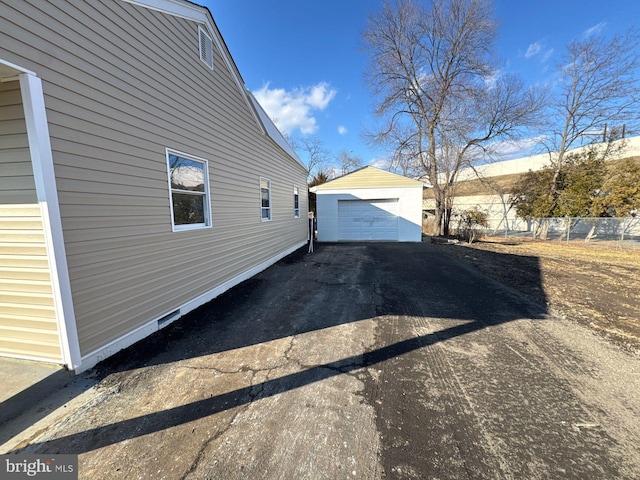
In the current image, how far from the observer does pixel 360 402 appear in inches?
84.7

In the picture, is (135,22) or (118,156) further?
(135,22)

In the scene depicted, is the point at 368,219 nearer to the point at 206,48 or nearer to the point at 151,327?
the point at 206,48

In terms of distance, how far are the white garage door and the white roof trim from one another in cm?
835

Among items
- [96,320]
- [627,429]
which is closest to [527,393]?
[627,429]

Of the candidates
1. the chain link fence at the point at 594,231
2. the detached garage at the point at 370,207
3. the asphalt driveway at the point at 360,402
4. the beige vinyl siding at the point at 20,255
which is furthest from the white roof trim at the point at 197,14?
the chain link fence at the point at 594,231

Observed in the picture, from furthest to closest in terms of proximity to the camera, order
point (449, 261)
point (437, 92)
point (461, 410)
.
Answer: point (437, 92)
point (449, 261)
point (461, 410)

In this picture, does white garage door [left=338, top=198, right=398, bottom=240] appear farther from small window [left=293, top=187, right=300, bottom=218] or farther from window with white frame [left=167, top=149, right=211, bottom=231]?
window with white frame [left=167, top=149, right=211, bottom=231]

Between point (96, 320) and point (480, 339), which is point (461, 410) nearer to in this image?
point (480, 339)

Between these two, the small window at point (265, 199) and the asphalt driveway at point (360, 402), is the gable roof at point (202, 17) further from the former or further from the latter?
the asphalt driveway at point (360, 402)

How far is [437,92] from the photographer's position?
50.3 ft

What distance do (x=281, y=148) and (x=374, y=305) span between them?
21.4ft

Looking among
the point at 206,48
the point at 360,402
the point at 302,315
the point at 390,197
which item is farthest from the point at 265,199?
the point at 390,197

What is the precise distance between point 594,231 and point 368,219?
11.6 m

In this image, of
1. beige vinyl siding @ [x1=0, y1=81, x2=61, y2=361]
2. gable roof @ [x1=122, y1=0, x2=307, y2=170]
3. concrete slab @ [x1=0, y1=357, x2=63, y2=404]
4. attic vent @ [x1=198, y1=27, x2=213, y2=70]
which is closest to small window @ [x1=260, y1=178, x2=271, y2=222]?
gable roof @ [x1=122, y1=0, x2=307, y2=170]
